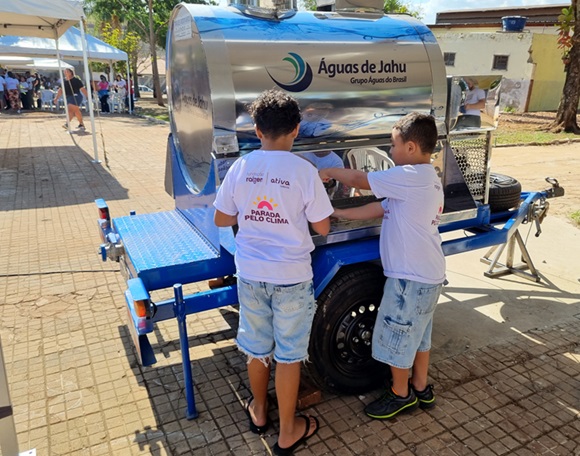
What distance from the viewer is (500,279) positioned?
5.00 m

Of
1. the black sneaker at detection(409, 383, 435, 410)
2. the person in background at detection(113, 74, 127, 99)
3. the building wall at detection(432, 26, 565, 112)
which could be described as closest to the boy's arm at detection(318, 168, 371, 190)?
the black sneaker at detection(409, 383, 435, 410)

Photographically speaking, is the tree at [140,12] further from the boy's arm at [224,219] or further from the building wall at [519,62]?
the boy's arm at [224,219]

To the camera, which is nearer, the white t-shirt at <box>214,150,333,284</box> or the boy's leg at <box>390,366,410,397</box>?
the white t-shirt at <box>214,150,333,284</box>

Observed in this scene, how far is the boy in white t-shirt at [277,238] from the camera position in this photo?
2.29m

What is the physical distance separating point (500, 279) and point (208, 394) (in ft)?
11.0

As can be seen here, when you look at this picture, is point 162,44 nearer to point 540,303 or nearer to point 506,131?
point 506,131

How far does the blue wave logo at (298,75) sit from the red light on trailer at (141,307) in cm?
145

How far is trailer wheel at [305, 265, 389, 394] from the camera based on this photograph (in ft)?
9.47

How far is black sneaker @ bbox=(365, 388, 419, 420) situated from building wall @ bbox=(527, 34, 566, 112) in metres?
23.0

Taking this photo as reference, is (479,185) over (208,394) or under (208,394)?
over

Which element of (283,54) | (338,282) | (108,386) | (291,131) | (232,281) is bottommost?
(108,386)

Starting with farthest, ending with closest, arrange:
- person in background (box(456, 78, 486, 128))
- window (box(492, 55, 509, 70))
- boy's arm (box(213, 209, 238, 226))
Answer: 1. window (box(492, 55, 509, 70))
2. person in background (box(456, 78, 486, 128))
3. boy's arm (box(213, 209, 238, 226))

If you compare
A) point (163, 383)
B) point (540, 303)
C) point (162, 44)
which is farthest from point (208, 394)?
point (162, 44)

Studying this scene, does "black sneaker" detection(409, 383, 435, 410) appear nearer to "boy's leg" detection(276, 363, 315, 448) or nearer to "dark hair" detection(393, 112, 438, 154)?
"boy's leg" detection(276, 363, 315, 448)
